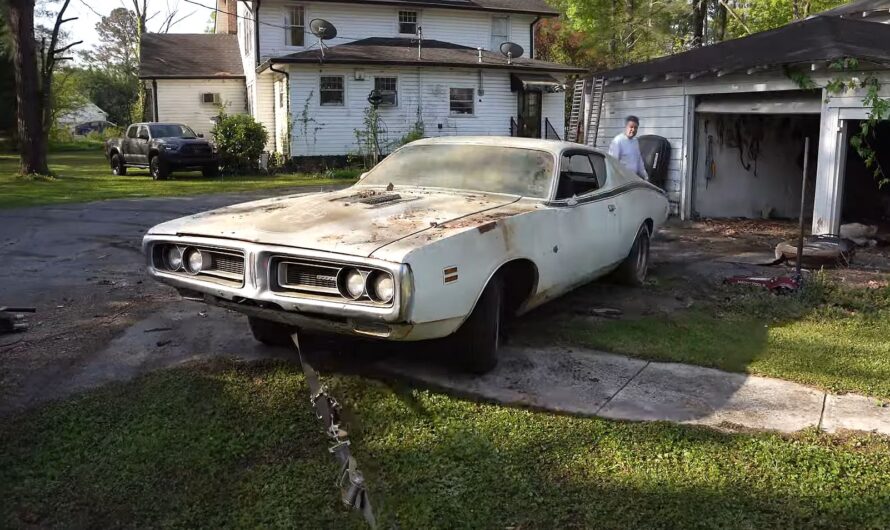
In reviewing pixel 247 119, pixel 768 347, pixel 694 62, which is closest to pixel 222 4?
pixel 247 119

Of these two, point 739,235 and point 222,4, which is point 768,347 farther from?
point 222,4

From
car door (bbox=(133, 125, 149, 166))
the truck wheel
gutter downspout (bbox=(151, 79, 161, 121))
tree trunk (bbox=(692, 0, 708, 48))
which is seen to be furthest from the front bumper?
tree trunk (bbox=(692, 0, 708, 48))

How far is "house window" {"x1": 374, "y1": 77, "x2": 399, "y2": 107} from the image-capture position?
2423cm

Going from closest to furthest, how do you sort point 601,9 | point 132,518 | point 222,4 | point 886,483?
point 132,518 < point 886,483 < point 222,4 < point 601,9

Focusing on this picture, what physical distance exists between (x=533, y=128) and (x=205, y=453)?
80.5 ft

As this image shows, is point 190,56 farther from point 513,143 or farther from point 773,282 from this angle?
point 773,282

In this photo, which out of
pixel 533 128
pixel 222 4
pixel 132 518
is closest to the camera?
pixel 132 518

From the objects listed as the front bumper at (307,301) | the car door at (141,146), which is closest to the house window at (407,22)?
the car door at (141,146)

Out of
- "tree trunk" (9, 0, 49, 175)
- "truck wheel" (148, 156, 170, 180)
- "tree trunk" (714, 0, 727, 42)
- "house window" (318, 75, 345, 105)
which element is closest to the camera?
"tree trunk" (9, 0, 49, 175)

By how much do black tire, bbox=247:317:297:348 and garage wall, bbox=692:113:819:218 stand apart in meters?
9.38

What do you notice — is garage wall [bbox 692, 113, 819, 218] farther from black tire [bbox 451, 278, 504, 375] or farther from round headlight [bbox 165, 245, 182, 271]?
round headlight [bbox 165, 245, 182, 271]

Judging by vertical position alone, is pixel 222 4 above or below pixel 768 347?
above

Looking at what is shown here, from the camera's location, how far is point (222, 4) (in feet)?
126

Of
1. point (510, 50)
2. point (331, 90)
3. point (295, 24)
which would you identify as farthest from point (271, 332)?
point (510, 50)
